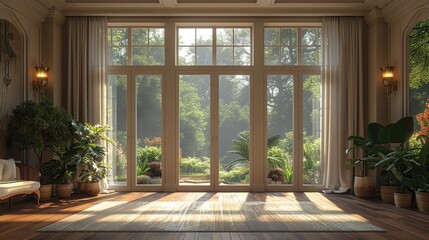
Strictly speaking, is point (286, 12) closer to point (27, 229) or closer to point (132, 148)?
point (132, 148)

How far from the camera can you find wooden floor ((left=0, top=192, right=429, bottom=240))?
165 inches

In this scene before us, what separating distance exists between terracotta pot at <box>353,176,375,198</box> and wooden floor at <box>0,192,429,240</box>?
178mm

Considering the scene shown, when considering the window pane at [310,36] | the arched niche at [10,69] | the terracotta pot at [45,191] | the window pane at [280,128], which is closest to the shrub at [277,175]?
the window pane at [280,128]

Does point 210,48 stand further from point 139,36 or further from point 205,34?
point 139,36

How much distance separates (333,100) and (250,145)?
6.14 ft

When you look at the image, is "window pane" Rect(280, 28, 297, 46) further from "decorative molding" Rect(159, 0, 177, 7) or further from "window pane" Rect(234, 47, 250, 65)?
"decorative molding" Rect(159, 0, 177, 7)

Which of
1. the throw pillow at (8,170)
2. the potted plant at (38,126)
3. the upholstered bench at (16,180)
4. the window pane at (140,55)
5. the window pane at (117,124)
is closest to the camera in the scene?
the upholstered bench at (16,180)

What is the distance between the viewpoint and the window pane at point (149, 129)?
7719 mm

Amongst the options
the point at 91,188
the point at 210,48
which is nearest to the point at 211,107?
the point at 210,48

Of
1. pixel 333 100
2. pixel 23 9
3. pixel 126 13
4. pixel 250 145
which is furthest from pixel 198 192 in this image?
pixel 23 9

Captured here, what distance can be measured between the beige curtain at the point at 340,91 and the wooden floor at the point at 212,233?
680 mm

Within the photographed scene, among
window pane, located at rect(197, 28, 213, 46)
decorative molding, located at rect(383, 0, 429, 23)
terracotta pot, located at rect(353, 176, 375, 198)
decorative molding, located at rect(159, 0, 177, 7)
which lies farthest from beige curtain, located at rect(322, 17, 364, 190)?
decorative molding, located at rect(159, 0, 177, 7)

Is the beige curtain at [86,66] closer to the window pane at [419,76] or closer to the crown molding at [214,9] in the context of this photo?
the crown molding at [214,9]

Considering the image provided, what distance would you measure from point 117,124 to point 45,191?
6.19 ft
